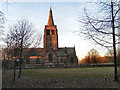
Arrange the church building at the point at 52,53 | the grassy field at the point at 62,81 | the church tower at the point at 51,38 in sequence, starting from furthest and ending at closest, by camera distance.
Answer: the church tower at the point at 51,38 → the church building at the point at 52,53 → the grassy field at the point at 62,81

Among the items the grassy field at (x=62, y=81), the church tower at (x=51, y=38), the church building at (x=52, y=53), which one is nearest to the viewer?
the grassy field at (x=62, y=81)

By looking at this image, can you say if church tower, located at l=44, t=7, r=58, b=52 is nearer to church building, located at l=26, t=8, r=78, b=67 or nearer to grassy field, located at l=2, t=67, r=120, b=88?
church building, located at l=26, t=8, r=78, b=67

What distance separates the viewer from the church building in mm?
66188

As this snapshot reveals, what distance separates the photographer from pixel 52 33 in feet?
248

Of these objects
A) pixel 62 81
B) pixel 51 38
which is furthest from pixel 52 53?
pixel 62 81

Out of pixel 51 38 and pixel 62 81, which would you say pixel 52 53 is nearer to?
pixel 51 38

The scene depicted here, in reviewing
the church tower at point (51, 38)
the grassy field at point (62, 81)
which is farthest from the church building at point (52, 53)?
the grassy field at point (62, 81)

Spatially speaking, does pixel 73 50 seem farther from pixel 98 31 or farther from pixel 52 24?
pixel 98 31

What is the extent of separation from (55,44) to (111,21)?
64.9 metres

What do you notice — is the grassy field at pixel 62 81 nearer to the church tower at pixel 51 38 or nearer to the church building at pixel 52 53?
the church building at pixel 52 53

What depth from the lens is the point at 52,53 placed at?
70.6 m

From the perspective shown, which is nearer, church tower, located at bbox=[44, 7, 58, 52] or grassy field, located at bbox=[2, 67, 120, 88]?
grassy field, located at bbox=[2, 67, 120, 88]

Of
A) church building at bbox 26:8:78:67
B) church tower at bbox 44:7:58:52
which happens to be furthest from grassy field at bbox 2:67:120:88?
church tower at bbox 44:7:58:52

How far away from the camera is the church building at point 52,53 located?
66.2 m
